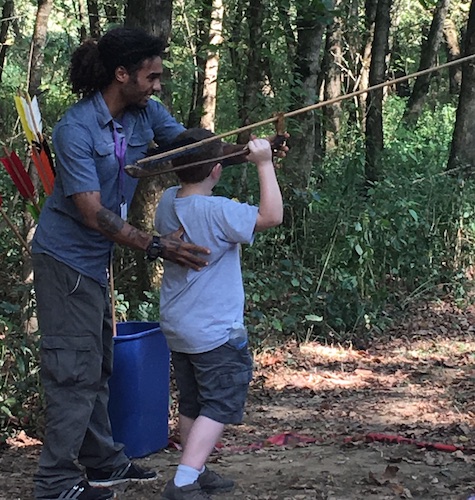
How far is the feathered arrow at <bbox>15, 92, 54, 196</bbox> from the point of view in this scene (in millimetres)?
3951

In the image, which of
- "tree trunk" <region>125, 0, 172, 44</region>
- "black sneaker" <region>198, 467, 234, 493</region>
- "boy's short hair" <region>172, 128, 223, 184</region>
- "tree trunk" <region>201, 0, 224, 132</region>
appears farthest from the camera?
"tree trunk" <region>201, 0, 224, 132</region>

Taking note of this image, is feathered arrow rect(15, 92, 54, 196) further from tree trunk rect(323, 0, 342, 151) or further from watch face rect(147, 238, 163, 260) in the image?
tree trunk rect(323, 0, 342, 151)

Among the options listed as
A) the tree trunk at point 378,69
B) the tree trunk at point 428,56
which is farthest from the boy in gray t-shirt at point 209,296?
the tree trunk at point 428,56

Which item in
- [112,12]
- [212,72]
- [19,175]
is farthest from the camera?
[112,12]

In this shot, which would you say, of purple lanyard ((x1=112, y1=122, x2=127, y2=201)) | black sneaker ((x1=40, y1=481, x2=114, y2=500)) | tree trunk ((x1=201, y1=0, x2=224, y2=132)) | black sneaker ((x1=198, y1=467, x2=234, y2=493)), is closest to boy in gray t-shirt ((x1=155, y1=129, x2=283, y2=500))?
black sneaker ((x1=198, y1=467, x2=234, y2=493))

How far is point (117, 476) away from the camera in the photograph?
378cm

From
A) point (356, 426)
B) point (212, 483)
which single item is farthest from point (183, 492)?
point (356, 426)

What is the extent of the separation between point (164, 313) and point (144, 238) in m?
0.36

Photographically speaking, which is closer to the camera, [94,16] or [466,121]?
[466,121]

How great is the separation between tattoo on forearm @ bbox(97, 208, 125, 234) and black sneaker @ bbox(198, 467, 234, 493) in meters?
1.15

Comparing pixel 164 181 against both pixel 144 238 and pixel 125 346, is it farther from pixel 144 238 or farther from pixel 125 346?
pixel 144 238

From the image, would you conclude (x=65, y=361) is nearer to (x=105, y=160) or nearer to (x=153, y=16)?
(x=105, y=160)

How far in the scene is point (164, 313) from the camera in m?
3.44

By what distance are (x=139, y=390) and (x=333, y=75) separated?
37.0ft
